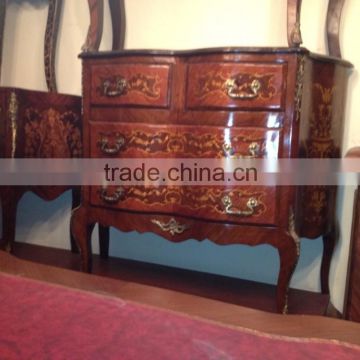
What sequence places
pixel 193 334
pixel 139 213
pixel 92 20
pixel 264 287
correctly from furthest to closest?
pixel 264 287 < pixel 92 20 < pixel 139 213 < pixel 193 334

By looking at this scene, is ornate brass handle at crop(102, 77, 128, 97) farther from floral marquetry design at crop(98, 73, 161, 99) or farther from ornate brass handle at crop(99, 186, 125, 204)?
ornate brass handle at crop(99, 186, 125, 204)

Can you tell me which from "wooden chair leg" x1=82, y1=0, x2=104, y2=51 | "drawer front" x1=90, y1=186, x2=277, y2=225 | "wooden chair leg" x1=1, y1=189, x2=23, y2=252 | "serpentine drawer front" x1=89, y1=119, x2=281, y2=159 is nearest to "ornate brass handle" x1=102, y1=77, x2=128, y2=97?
A: "serpentine drawer front" x1=89, y1=119, x2=281, y2=159

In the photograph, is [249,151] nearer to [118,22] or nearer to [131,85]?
[131,85]

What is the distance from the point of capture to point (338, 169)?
1.40 metres

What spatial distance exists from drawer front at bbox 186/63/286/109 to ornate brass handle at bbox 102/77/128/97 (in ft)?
0.76

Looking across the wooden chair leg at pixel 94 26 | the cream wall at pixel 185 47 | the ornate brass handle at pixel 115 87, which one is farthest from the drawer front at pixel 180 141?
the cream wall at pixel 185 47

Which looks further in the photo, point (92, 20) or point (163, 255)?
point (163, 255)

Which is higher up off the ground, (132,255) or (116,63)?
(116,63)

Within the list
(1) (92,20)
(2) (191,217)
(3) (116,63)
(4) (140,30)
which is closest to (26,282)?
(2) (191,217)

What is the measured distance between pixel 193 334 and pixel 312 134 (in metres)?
1.01

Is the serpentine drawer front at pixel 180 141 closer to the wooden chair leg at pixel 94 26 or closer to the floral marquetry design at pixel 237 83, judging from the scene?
the floral marquetry design at pixel 237 83

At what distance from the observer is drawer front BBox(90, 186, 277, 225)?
1.30 metres

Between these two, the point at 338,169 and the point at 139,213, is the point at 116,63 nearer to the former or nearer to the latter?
the point at 139,213

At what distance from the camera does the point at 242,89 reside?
1.27m
